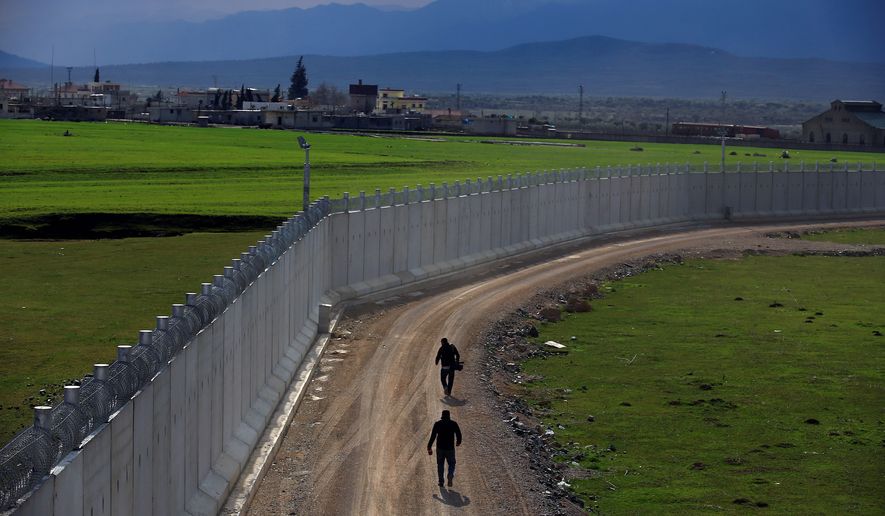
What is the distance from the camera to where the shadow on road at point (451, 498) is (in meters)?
22.4

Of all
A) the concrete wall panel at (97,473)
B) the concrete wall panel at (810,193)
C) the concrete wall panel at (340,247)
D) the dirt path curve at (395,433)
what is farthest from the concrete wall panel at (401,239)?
the concrete wall panel at (810,193)

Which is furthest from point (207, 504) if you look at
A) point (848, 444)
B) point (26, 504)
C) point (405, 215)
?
point (405, 215)

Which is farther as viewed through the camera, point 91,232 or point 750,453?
point 91,232

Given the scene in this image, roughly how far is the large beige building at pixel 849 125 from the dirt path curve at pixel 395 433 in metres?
121

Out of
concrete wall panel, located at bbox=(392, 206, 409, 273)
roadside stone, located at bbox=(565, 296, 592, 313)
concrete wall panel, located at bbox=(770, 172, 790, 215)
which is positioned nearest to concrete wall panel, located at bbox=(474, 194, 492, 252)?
concrete wall panel, located at bbox=(392, 206, 409, 273)

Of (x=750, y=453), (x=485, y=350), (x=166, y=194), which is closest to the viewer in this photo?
(x=750, y=453)

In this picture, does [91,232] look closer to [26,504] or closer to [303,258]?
[303,258]

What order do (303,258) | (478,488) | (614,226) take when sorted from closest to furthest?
(478,488) → (303,258) → (614,226)

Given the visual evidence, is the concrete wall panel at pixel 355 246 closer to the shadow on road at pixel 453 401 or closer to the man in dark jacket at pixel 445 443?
the shadow on road at pixel 453 401

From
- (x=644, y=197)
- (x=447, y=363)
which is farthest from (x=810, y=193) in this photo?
(x=447, y=363)

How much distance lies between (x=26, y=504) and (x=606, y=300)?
1439 inches

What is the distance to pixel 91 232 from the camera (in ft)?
184

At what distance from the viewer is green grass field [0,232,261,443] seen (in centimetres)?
2950

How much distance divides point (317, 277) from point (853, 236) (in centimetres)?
4152
